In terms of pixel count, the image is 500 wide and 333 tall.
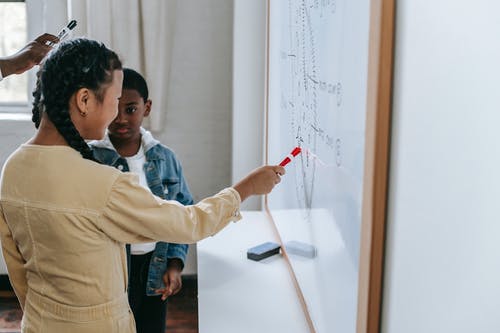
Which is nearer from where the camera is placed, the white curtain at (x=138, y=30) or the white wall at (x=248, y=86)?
the white wall at (x=248, y=86)

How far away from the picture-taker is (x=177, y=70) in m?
2.77

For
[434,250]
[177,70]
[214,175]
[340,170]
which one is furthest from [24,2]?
[434,250]

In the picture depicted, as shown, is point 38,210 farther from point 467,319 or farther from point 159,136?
point 159,136

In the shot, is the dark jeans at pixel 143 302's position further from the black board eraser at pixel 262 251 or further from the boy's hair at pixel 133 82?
the boy's hair at pixel 133 82

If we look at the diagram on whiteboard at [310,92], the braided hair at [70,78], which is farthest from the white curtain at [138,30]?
the braided hair at [70,78]

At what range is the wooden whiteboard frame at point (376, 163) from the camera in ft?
2.56

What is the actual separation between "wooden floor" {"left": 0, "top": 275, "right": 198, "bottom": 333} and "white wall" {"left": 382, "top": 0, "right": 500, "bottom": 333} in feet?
6.40

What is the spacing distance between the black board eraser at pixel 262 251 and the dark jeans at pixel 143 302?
287 millimetres

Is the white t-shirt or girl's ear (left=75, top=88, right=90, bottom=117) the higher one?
girl's ear (left=75, top=88, right=90, bottom=117)

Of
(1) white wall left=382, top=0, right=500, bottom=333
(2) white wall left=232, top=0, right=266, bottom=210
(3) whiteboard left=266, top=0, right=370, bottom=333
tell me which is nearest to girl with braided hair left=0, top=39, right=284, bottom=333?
(3) whiteboard left=266, top=0, right=370, bottom=333

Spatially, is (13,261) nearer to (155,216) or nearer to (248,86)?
(155,216)

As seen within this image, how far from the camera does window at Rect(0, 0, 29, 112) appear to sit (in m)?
2.99

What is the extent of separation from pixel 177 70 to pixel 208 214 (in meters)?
1.66

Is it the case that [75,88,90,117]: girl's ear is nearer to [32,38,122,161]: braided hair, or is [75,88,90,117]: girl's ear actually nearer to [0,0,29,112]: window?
[32,38,122,161]: braided hair
